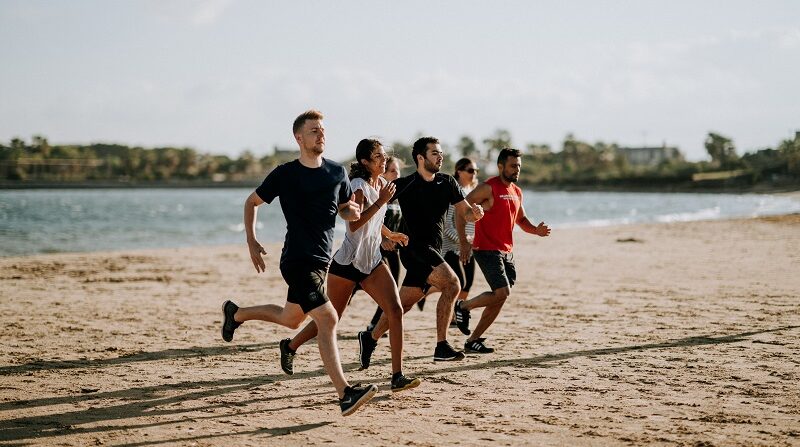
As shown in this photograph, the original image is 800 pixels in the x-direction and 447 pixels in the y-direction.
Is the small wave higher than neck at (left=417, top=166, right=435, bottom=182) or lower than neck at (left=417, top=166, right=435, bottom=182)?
lower

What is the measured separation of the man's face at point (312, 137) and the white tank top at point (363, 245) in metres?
0.92

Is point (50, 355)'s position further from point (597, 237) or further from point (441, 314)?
point (597, 237)

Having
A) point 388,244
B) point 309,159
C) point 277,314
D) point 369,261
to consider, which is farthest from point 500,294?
point 309,159

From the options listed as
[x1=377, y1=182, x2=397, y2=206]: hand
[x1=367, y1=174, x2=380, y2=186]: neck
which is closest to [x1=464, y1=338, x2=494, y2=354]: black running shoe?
[x1=367, y1=174, x2=380, y2=186]: neck

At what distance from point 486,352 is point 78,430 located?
13.7 ft

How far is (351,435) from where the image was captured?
5312 mm

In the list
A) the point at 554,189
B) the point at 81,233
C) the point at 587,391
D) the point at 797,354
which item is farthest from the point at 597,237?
the point at 554,189

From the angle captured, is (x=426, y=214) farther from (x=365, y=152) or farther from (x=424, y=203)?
(x=365, y=152)

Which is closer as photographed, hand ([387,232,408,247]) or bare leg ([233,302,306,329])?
bare leg ([233,302,306,329])

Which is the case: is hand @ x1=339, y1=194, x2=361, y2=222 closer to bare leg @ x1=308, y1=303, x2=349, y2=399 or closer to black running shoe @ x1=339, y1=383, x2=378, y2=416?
bare leg @ x1=308, y1=303, x2=349, y2=399

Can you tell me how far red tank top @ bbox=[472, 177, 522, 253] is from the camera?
8.20m

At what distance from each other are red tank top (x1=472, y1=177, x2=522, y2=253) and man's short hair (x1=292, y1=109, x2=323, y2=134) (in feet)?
9.42

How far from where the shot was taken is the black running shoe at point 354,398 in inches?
213

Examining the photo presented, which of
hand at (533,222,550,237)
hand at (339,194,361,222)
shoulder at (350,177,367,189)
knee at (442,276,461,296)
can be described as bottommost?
knee at (442,276,461,296)
